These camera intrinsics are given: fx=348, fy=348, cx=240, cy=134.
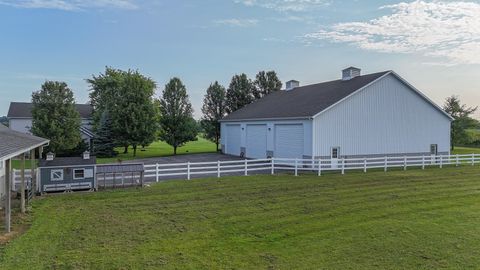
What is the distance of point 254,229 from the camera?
384 inches

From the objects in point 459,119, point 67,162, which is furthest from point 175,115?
point 459,119

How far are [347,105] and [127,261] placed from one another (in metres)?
18.9

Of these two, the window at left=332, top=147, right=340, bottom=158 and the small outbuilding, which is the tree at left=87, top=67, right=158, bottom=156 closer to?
the small outbuilding

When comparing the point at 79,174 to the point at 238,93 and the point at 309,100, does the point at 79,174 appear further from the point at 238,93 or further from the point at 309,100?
the point at 238,93

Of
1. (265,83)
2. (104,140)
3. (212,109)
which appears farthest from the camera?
(265,83)

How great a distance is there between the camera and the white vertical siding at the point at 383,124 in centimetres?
2253

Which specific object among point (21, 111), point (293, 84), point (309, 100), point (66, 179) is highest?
point (293, 84)

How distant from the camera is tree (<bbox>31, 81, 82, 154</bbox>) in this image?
28688 millimetres

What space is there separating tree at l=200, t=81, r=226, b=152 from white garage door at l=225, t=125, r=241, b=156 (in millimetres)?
7558

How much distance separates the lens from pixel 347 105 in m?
23.0

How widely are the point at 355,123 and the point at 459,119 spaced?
27.2 m

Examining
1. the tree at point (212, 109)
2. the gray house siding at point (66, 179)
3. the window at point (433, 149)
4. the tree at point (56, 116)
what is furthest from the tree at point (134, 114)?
the window at point (433, 149)

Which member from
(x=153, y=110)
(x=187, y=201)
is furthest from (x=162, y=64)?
(x=187, y=201)

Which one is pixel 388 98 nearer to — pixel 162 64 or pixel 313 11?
pixel 313 11
